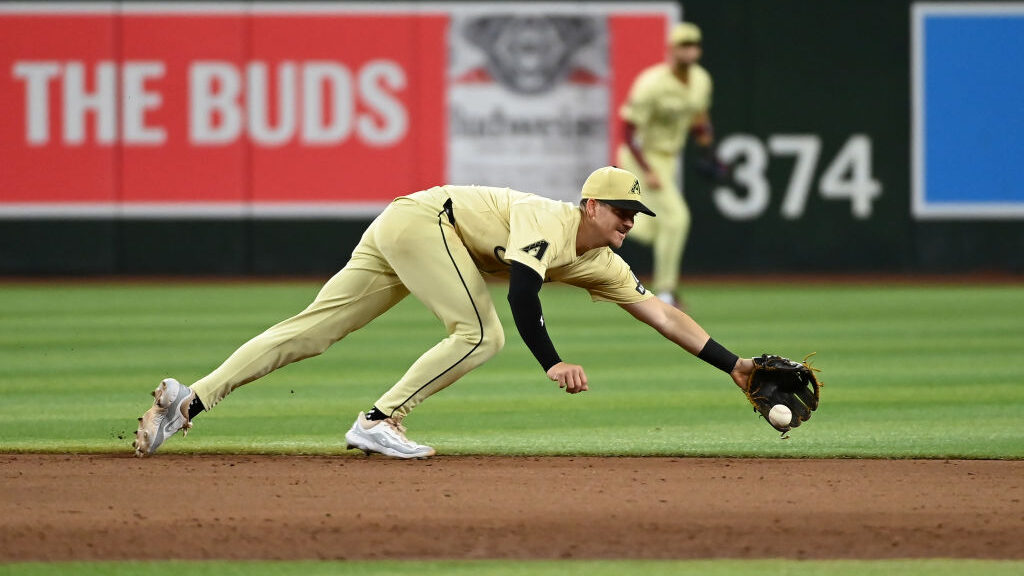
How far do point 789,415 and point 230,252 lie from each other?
11702 millimetres

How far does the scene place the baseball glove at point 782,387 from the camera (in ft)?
20.9

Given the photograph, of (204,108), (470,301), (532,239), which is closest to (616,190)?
(532,239)

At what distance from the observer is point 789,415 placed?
6488 millimetres

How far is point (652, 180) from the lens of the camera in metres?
13.5

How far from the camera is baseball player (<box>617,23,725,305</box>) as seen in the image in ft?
44.1

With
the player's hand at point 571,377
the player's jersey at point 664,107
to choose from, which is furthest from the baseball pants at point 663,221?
the player's hand at point 571,377

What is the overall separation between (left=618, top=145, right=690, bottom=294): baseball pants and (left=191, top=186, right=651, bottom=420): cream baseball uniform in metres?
7.03

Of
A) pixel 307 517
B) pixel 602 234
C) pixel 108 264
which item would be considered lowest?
pixel 108 264

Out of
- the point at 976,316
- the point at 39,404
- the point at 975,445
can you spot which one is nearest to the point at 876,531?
the point at 975,445

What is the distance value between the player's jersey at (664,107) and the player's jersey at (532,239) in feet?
23.5

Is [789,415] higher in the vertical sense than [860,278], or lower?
higher

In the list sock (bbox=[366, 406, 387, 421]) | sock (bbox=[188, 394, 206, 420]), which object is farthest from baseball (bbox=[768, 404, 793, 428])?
sock (bbox=[188, 394, 206, 420])

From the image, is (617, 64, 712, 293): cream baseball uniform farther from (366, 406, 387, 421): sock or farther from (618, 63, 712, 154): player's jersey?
(366, 406, 387, 421): sock

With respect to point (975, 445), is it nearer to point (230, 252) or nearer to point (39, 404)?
point (39, 404)
